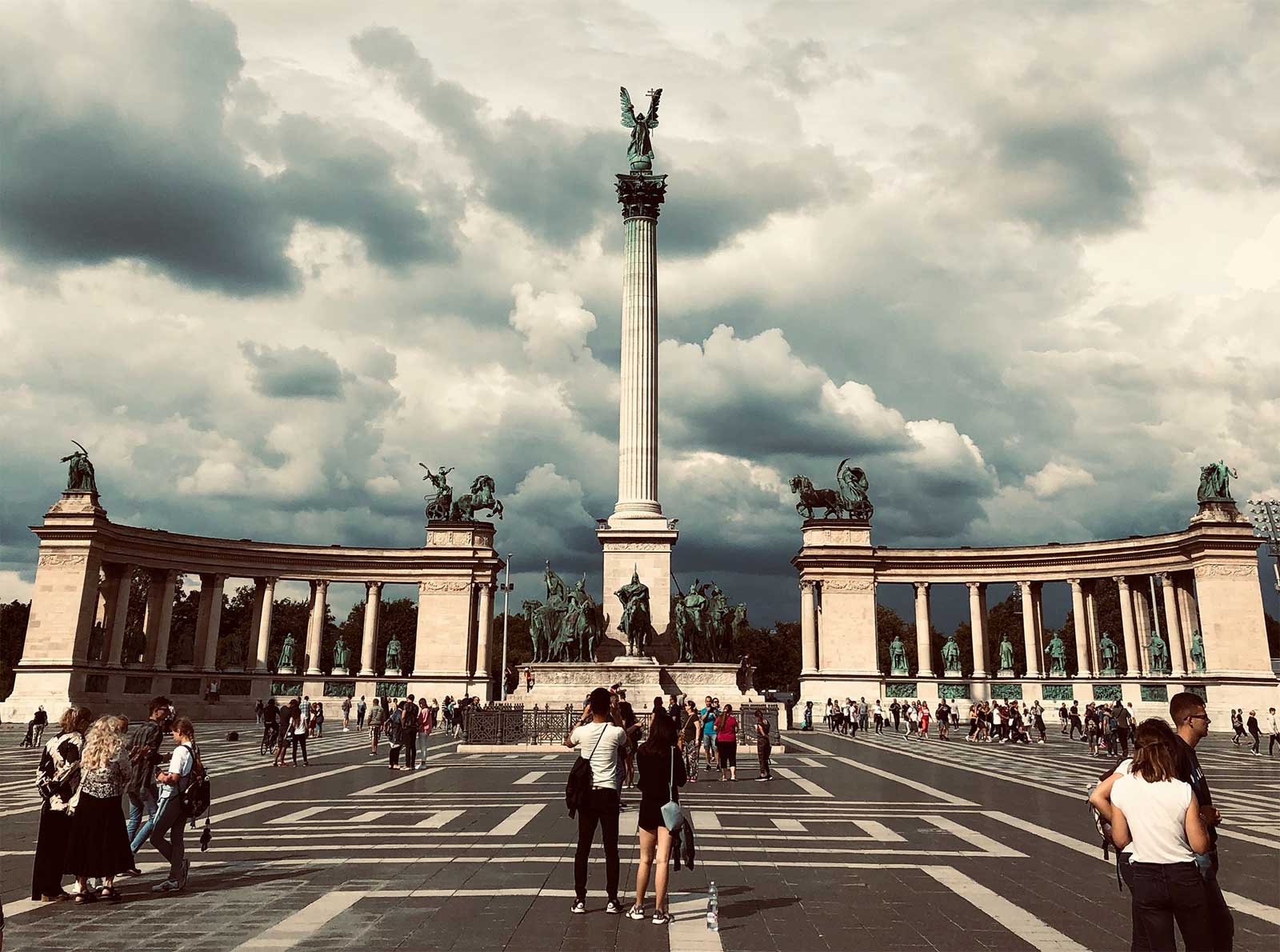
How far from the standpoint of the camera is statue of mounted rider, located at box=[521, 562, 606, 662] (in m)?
47.7

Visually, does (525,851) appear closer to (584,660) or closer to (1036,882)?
(1036,882)

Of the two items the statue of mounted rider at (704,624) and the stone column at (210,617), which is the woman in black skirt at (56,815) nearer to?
the statue of mounted rider at (704,624)

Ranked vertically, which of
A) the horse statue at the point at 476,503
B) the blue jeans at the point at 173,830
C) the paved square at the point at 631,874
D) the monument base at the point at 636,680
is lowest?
the paved square at the point at 631,874

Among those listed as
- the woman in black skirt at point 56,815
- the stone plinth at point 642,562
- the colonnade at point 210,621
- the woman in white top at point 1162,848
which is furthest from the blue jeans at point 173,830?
the colonnade at point 210,621

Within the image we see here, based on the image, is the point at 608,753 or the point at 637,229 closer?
the point at 608,753

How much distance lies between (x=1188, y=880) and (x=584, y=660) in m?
42.3

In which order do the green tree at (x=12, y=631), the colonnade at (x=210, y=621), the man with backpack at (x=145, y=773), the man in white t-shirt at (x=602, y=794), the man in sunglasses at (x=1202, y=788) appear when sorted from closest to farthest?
1. the man in sunglasses at (x=1202, y=788)
2. the man in white t-shirt at (x=602, y=794)
3. the man with backpack at (x=145, y=773)
4. the colonnade at (x=210, y=621)
5. the green tree at (x=12, y=631)

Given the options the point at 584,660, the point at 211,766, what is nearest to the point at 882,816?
the point at 211,766

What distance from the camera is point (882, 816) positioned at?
61.5ft

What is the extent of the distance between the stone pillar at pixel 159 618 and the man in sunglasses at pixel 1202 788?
77.5m

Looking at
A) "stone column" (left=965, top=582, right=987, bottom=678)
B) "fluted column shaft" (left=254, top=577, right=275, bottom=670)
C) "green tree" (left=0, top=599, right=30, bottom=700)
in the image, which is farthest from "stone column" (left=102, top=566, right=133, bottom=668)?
"stone column" (left=965, top=582, right=987, bottom=678)

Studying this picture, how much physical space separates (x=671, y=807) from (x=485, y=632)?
72.8m

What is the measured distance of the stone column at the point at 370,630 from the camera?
77938 millimetres

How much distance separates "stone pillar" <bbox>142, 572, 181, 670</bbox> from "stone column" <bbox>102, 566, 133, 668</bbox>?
220 cm
